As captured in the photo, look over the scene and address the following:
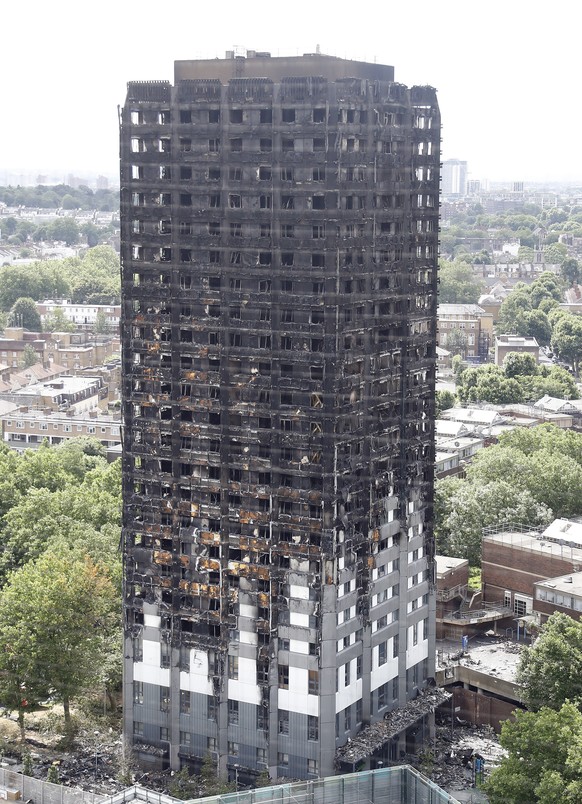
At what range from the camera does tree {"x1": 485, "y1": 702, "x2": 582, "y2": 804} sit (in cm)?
1972

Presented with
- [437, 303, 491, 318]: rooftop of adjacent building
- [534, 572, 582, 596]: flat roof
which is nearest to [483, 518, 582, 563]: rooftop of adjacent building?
[534, 572, 582, 596]: flat roof

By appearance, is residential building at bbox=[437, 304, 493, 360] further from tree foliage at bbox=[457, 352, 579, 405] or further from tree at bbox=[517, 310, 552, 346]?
→ tree foliage at bbox=[457, 352, 579, 405]

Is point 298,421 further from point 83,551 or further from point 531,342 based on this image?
point 531,342

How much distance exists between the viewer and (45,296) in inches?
3172

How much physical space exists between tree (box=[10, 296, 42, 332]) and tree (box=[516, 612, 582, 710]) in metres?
52.5

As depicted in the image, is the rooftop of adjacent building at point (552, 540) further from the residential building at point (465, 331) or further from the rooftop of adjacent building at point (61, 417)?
the residential building at point (465, 331)

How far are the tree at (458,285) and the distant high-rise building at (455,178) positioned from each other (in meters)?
74.7

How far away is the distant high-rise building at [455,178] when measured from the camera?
537 feet

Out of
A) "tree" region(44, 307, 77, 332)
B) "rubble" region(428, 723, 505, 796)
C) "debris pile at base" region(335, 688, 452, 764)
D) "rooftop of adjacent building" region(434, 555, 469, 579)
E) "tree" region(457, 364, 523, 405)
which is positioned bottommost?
"rubble" region(428, 723, 505, 796)

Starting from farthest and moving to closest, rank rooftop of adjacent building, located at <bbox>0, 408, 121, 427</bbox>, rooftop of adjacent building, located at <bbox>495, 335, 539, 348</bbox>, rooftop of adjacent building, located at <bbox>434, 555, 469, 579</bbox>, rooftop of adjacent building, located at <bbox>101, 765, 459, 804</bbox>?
1. rooftop of adjacent building, located at <bbox>495, 335, 539, 348</bbox>
2. rooftop of adjacent building, located at <bbox>0, 408, 121, 427</bbox>
3. rooftop of adjacent building, located at <bbox>434, 555, 469, 579</bbox>
4. rooftop of adjacent building, located at <bbox>101, 765, 459, 804</bbox>

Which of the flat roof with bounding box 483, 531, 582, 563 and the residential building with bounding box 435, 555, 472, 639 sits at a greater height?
the flat roof with bounding box 483, 531, 582, 563

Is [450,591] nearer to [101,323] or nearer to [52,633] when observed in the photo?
[52,633]

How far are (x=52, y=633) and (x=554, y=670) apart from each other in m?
8.69

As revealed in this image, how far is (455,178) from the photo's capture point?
166250mm
